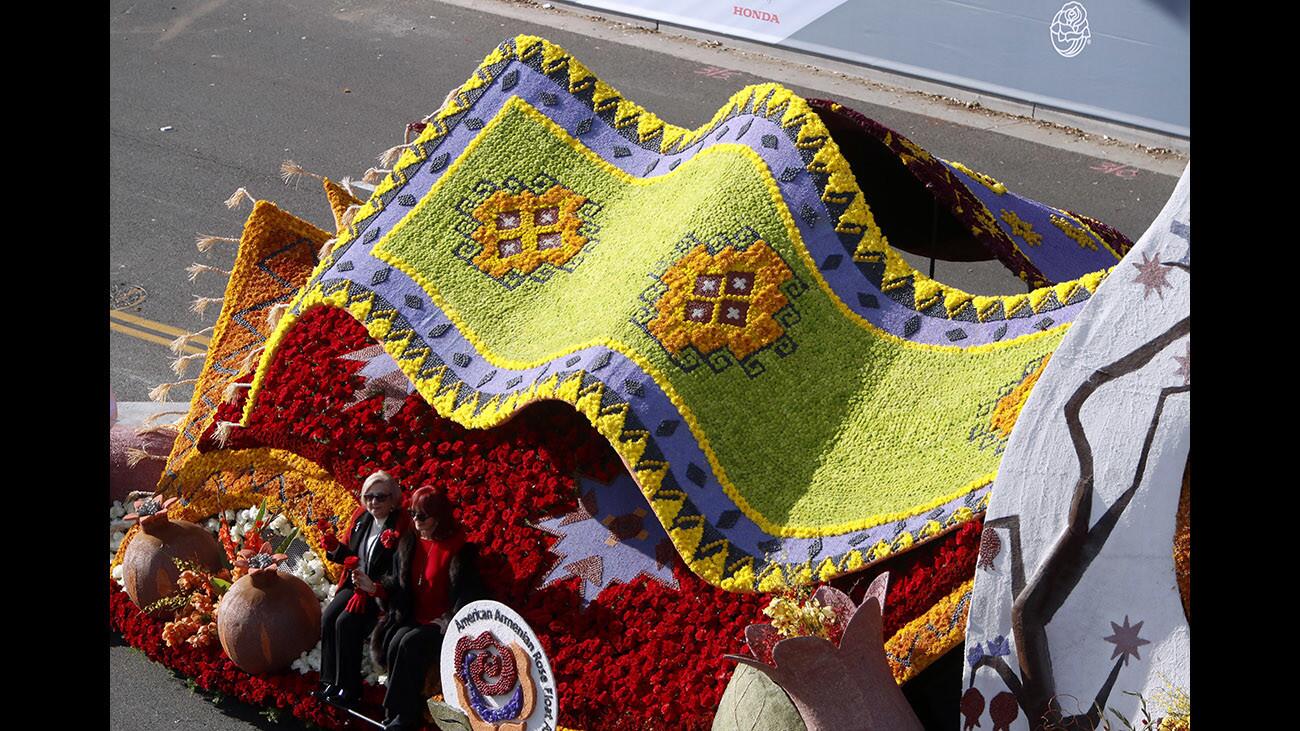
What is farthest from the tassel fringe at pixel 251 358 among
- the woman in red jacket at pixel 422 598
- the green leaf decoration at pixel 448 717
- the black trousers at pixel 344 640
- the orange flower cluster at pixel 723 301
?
the orange flower cluster at pixel 723 301

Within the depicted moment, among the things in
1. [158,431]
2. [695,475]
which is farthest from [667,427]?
[158,431]

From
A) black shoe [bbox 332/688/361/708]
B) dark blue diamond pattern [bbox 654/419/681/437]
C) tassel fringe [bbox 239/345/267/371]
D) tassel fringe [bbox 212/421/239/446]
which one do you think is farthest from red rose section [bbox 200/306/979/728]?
black shoe [bbox 332/688/361/708]

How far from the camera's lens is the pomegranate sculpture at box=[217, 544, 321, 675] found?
5.92m

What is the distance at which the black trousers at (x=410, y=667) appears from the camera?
5.64 m

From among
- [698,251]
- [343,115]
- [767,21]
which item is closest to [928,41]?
[767,21]

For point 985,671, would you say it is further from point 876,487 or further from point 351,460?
point 351,460

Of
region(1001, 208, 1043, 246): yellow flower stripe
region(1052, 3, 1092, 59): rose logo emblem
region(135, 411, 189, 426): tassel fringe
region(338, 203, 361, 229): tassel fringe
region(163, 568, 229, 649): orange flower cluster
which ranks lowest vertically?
region(163, 568, 229, 649): orange flower cluster

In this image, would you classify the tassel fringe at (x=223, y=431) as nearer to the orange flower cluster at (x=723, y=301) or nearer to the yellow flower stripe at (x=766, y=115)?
the yellow flower stripe at (x=766, y=115)

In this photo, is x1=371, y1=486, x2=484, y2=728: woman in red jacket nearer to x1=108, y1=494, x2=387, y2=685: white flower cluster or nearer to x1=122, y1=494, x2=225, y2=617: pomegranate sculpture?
x1=108, y1=494, x2=387, y2=685: white flower cluster

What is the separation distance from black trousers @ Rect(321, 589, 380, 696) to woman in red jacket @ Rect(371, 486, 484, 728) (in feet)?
0.49

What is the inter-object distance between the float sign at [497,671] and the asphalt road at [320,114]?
11.6 ft

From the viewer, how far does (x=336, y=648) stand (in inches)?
229

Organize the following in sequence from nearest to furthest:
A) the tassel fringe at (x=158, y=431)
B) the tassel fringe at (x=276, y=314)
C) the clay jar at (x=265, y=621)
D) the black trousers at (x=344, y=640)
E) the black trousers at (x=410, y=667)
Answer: the black trousers at (x=410, y=667) < the black trousers at (x=344, y=640) < the clay jar at (x=265, y=621) < the tassel fringe at (x=276, y=314) < the tassel fringe at (x=158, y=431)

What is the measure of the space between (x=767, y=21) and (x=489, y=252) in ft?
21.2
